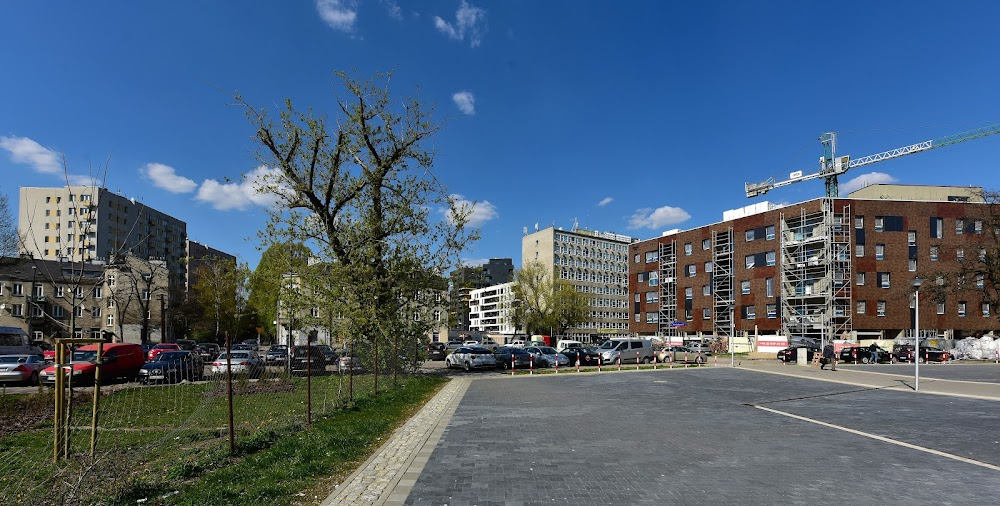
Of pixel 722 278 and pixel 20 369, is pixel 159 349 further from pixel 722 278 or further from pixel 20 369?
pixel 722 278

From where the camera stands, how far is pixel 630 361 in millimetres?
41000

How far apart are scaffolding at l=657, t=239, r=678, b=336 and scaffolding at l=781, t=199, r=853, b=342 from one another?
17094 mm

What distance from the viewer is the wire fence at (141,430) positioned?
5.89m

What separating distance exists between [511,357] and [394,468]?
29.9m

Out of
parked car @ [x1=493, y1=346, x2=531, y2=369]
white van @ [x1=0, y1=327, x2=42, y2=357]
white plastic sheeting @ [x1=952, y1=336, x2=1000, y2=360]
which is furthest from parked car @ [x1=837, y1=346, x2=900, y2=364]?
white van @ [x1=0, y1=327, x2=42, y2=357]

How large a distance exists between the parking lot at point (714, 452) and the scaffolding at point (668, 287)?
62.1 m

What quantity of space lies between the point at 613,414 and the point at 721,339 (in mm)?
55236

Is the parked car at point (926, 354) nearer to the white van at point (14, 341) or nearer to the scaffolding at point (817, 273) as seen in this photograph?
the scaffolding at point (817, 273)

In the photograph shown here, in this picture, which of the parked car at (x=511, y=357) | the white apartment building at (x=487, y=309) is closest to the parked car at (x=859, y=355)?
the parked car at (x=511, y=357)

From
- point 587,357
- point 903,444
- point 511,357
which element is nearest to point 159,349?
point 511,357

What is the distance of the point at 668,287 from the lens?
79.8 meters

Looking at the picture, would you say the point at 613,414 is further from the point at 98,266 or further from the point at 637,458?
the point at 98,266

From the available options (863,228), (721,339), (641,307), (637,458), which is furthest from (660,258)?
(637,458)

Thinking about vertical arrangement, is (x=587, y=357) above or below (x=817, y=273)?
below
